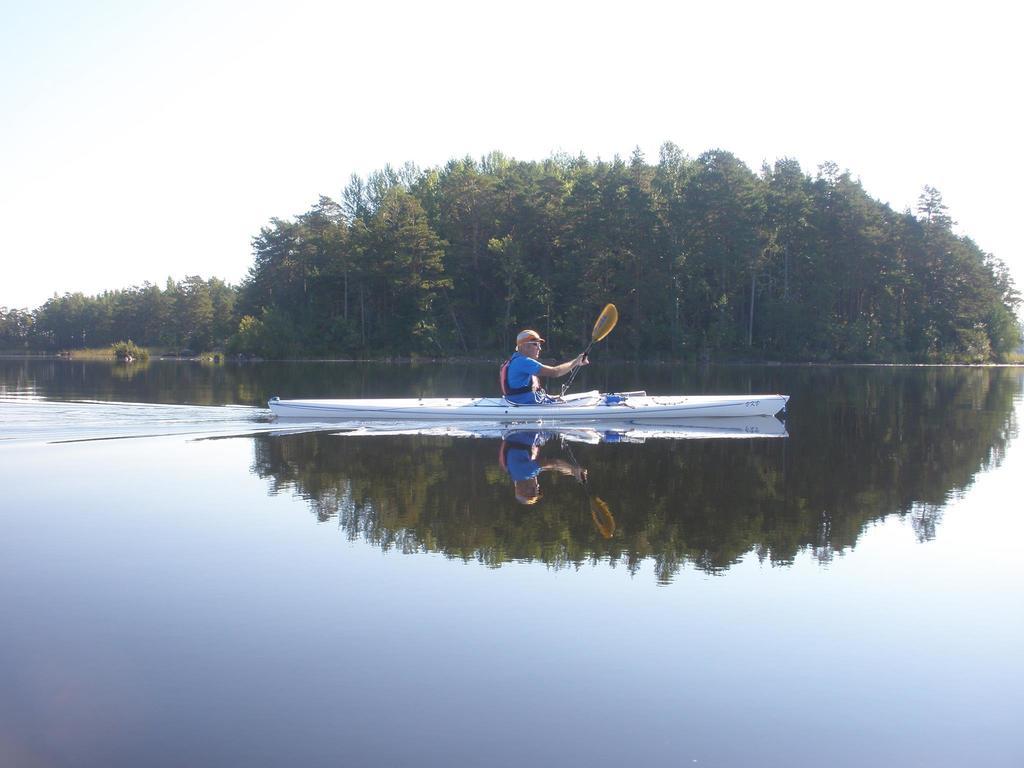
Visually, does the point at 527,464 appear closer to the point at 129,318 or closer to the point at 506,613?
the point at 506,613

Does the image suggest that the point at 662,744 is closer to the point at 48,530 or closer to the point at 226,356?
the point at 48,530

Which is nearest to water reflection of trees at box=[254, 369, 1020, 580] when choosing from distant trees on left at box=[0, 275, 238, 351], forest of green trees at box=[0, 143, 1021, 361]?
forest of green trees at box=[0, 143, 1021, 361]

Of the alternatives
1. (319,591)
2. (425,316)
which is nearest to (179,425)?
(319,591)

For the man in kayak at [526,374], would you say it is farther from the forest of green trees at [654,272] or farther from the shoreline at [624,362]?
the forest of green trees at [654,272]

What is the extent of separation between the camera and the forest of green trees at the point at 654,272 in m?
50.9

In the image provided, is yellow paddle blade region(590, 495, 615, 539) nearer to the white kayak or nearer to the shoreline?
the white kayak

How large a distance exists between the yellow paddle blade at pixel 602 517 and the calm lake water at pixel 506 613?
0.15ft

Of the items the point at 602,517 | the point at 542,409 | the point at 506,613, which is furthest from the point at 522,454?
the point at 506,613

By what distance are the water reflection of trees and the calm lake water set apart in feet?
0.18

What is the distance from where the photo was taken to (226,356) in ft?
196

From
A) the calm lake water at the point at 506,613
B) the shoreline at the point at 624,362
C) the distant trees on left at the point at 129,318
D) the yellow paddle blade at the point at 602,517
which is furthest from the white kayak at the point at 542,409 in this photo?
the distant trees on left at the point at 129,318

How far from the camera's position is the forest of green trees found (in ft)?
167

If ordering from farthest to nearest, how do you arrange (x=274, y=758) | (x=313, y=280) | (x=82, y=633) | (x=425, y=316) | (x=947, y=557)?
(x=313, y=280) < (x=425, y=316) < (x=947, y=557) < (x=82, y=633) < (x=274, y=758)

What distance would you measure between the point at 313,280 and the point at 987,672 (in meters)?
58.8
